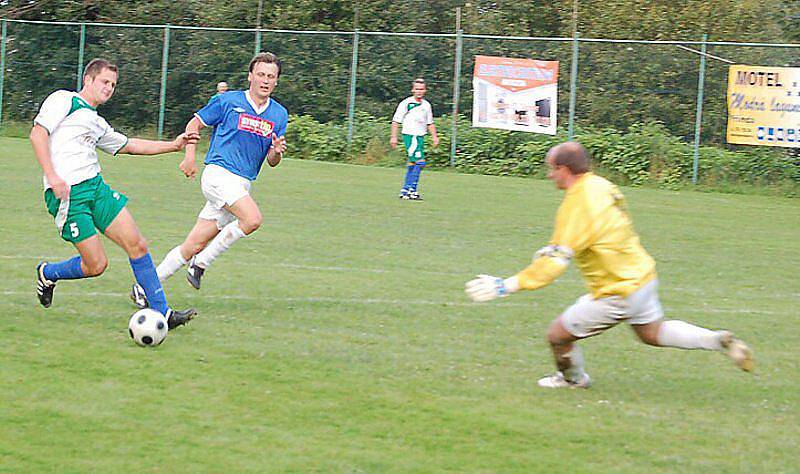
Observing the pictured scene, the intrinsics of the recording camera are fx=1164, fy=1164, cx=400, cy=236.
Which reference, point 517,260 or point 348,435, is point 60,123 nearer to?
point 348,435

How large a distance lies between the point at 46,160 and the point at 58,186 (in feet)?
0.68

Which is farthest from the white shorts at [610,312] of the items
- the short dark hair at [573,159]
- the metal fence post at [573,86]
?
the metal fence post at [573,86]

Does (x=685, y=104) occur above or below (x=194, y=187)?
above

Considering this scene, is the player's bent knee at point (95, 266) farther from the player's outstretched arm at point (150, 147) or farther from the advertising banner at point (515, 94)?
the advertising banner at point (515, 94)

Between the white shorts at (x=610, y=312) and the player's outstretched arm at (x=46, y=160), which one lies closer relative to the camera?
the white shorts at (x=610, y=312)

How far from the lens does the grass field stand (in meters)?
5.46

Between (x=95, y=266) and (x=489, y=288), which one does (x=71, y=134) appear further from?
(x=489, y=288)

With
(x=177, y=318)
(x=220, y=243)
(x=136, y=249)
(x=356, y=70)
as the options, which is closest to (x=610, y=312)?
(x=177, y=318)

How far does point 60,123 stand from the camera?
24.9ft

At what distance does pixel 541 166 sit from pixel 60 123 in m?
16.6

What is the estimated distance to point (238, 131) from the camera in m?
9.13

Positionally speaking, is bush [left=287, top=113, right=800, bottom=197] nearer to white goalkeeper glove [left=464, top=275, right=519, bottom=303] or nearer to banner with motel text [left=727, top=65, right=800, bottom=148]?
banner with motel text [left=727, top=65, right=800, bottom=148]

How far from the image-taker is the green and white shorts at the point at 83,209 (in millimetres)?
7559

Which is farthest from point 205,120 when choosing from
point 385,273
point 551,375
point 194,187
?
point 194,187
